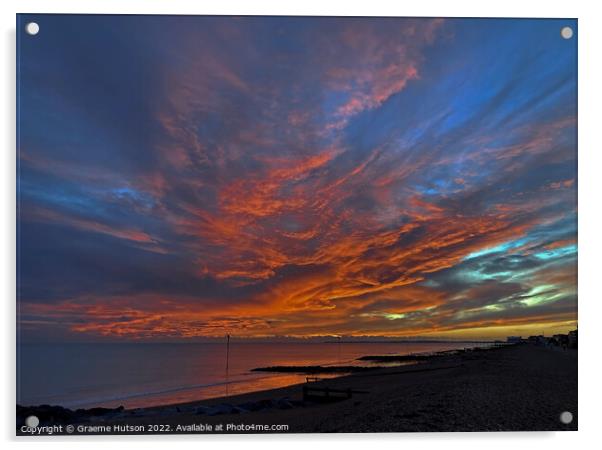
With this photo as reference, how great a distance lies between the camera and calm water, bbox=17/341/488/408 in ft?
12.8

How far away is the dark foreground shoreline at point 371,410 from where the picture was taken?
3943mm

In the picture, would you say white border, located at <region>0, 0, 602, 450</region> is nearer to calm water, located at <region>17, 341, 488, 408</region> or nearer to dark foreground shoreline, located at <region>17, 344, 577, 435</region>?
dark foreground shoreline, located at <region>17, 344, 577, 435</region>

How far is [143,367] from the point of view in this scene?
13.0 feet

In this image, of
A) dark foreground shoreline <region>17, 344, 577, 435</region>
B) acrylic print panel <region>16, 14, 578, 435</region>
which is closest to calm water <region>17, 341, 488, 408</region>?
acrylic print panel <region>16, 14, 578, 435</region>

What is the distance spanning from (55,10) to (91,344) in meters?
2.84

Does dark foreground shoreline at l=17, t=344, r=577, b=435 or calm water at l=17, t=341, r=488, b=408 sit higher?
calm water at l=17, t=341, r=488, b=408

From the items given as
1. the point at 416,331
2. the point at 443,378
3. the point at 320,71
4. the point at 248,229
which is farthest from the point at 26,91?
the point at 443,378

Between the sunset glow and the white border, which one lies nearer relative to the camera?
the white border

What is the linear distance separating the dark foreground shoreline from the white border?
0.26 feet
